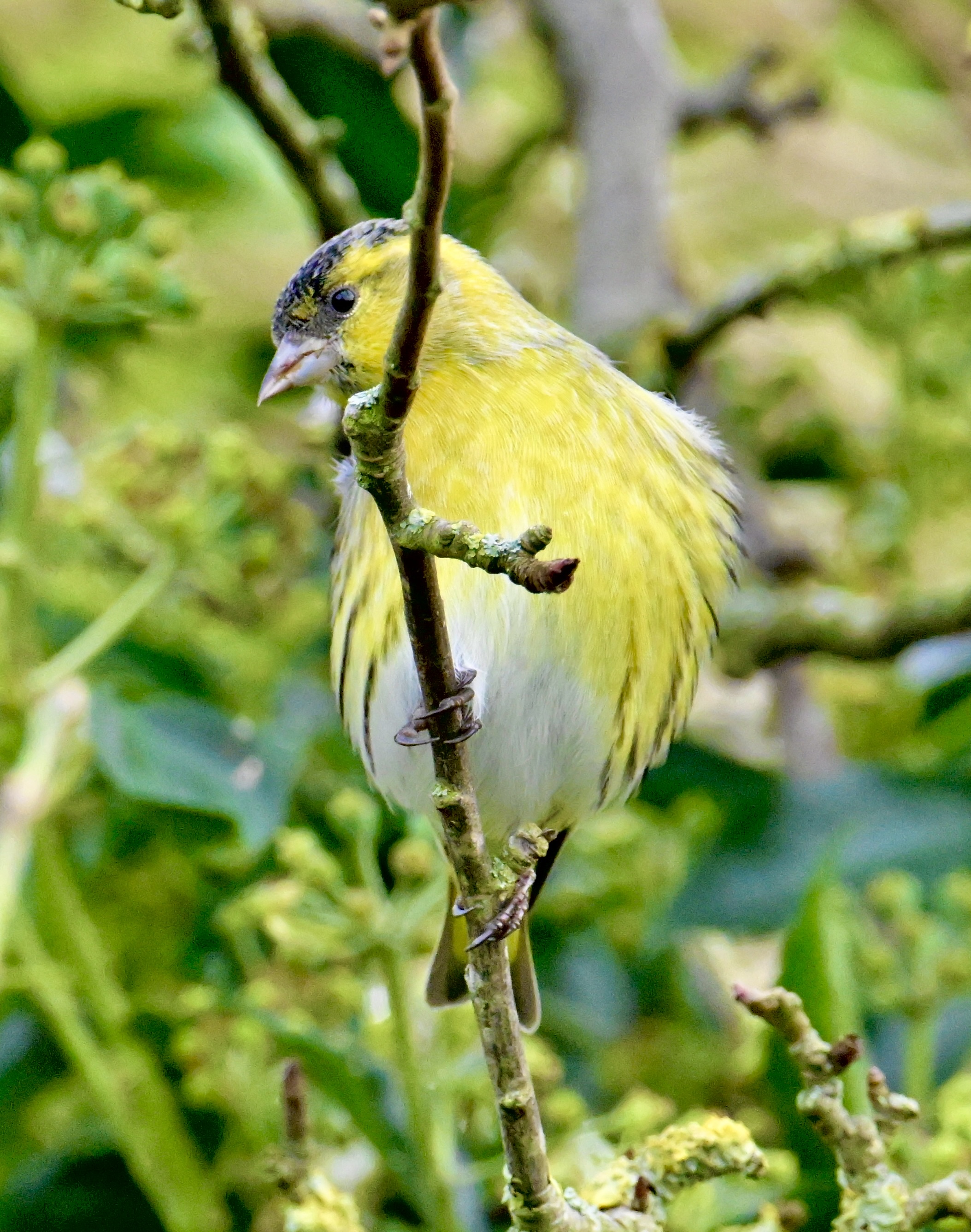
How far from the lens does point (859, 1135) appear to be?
993 millimetres

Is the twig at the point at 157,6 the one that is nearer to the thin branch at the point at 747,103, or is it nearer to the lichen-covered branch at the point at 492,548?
the lichen-covered branch at the point at 492,548

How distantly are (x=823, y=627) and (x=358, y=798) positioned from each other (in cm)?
64

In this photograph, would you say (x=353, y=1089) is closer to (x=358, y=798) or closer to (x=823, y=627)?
(x=358, y=798)

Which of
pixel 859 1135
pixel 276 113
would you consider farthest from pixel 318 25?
pixel 859 1135

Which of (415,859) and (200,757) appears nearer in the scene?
(415,859)

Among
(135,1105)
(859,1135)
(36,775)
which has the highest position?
(36,775)

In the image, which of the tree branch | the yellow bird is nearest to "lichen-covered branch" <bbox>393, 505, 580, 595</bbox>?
the tree branch

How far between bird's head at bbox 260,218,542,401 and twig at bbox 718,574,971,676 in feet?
1.83

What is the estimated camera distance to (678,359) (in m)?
2.08

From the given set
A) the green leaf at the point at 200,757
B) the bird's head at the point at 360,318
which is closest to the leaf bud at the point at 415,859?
the green leaf at the point at 200,757

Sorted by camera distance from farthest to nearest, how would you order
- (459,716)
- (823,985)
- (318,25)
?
(318,25) → (823,985) → (459,716)

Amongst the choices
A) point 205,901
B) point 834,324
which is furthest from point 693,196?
point 205,901

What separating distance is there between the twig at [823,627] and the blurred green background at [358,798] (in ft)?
0.08

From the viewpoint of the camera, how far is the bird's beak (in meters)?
1.41
